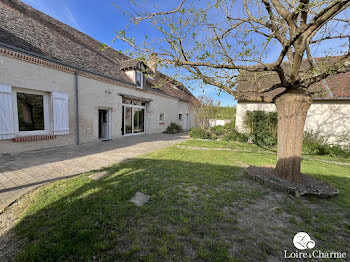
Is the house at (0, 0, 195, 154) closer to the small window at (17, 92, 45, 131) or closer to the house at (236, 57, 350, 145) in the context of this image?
the small window at (17, 92, 45, 131)

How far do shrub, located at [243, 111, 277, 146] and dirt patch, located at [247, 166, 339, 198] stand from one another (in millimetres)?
5978

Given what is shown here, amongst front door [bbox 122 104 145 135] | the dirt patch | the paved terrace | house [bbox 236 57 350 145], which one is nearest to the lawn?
the dirt patch

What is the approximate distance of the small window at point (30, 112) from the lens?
231 inches

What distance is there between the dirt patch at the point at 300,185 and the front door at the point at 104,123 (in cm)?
832

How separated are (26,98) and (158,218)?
283 inches

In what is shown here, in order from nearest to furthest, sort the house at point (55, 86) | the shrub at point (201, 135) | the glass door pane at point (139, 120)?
the house at point (55, 86), the shrub at point (201, 135), the glass door pane at point (139, 120)

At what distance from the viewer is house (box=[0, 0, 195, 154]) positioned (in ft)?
17.9

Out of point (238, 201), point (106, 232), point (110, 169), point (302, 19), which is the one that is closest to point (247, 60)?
point (302, 19)

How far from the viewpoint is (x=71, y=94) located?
23.7 ft

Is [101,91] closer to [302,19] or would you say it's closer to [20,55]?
[20,55]

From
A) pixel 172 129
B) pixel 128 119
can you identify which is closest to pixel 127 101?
pixel 128 119

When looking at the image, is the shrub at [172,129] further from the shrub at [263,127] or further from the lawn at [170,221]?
the lawn at [170,221]

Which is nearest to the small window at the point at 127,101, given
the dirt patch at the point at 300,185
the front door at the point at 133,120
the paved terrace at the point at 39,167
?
the front door at the point at 133,120

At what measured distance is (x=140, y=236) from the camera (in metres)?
2.06
